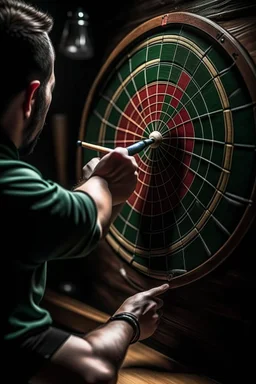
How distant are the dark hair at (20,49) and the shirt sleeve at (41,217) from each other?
8.3 inches

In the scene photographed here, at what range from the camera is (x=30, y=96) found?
1194mm

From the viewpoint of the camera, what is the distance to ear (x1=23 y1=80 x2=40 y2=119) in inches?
46.5

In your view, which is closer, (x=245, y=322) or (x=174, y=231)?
(x=245, y=322)

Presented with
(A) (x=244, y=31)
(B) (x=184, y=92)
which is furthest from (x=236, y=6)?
(B) (x=184, y=92)

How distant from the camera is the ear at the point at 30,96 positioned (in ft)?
3.87

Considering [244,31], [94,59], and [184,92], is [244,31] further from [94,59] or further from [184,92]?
[94,59]

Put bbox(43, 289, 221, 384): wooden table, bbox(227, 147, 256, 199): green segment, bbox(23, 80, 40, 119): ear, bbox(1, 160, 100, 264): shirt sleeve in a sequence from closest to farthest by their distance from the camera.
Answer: bbox(1, 160, 100, 264): shirt sleeve → bbox(23, 80, 40, 119): ear → bbox(227, 147, 256, 199): green segment → bbox(43, 289, 221, 384): wooden table

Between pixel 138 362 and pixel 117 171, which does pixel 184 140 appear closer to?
pixel 117 171

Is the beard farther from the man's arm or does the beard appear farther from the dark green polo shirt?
the man's arm

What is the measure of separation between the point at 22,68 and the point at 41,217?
0.37 m

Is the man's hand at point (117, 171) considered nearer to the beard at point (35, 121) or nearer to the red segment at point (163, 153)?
the beard at point (35, 121)

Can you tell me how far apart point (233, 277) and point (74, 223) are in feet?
1.86

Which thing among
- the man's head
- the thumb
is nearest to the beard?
the man's head

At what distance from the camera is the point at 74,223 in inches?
43.2
